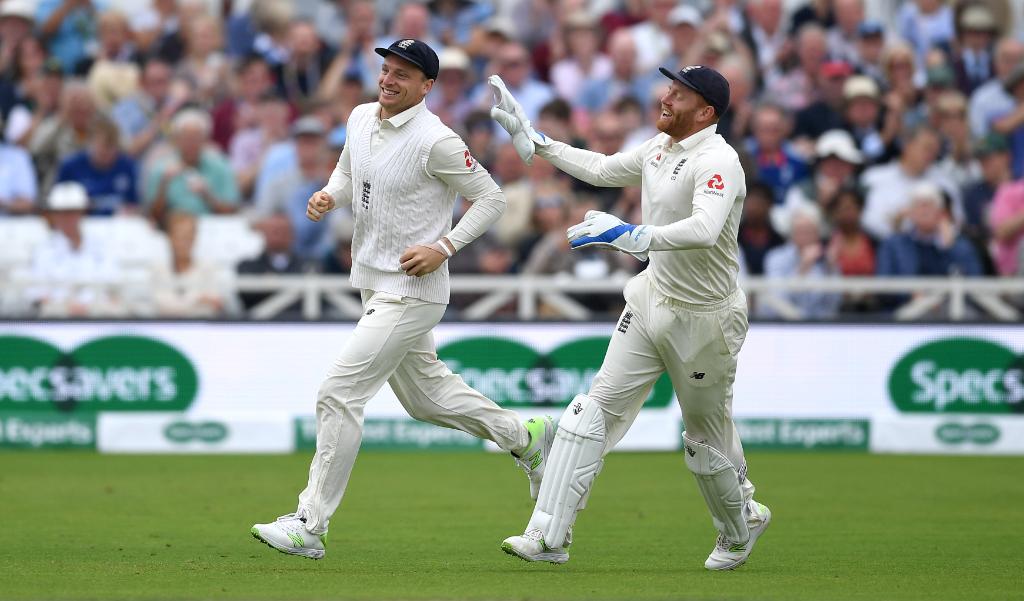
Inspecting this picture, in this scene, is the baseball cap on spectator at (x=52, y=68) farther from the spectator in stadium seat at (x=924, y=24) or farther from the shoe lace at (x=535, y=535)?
the shoe lace at (x=535, y=535)

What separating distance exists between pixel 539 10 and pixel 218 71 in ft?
11.7

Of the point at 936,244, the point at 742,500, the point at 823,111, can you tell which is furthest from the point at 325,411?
the point at 823,111

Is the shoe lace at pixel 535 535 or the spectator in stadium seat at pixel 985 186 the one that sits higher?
the spectator in stadium seat at pixel 985 186

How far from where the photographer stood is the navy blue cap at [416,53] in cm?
754

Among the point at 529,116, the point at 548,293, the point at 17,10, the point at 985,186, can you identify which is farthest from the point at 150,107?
the point at 985,186

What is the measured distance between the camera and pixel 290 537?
7.24 metres

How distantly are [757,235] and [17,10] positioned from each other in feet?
27.5

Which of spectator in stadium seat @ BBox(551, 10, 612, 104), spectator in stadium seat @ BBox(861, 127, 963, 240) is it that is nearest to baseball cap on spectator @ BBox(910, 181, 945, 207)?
spectator in stadium seat @ BBox(861, 127, 963, 240)

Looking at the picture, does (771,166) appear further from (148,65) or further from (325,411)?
(325,411)

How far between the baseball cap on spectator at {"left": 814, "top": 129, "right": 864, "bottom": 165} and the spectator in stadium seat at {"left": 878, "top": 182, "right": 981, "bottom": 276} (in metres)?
0.95

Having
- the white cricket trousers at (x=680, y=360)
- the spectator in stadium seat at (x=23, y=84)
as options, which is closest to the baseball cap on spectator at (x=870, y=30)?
the spectator in stadium seat at (x=23, y=84)

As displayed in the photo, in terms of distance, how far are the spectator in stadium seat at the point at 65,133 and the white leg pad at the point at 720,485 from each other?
10215mm

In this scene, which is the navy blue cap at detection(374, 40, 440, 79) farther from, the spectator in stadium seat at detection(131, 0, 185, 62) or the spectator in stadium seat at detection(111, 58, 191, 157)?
the spectator in stadium seat at detection(131, 0, 185, 62)

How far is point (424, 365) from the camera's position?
8.01 metres
